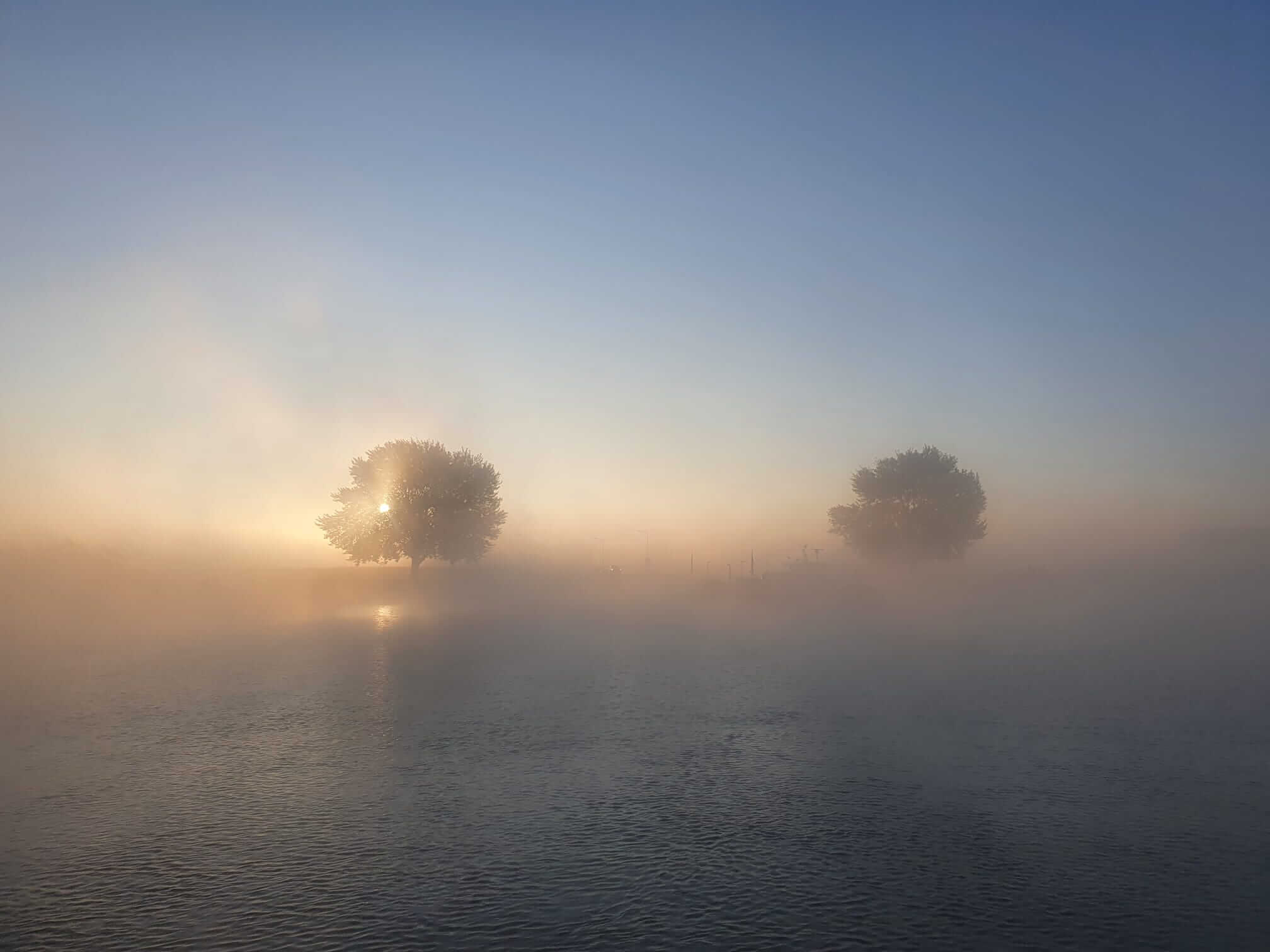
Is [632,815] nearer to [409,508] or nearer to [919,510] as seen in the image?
[409,508]

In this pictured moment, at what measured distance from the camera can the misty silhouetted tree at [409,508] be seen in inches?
4779

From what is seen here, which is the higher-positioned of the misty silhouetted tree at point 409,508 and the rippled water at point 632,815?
the misty silhouetted tree at point 409,508

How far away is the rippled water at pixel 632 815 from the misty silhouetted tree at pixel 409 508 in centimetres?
6040

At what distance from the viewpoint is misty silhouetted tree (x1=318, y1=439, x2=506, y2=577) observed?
121 metres

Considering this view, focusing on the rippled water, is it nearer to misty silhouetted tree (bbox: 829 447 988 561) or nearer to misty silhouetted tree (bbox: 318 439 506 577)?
misty silhouetted tree (bbox: 318 439 506 577)

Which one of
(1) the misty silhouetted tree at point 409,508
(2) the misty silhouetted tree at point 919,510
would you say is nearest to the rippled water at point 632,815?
(1) the misty silhouetted tree at point 409,508

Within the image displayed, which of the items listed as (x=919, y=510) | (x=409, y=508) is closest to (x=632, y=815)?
(x=409, y=508)

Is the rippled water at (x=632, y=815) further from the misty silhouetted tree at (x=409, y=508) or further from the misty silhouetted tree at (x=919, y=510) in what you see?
the misty silhouetted tree at (x=919, y=510)

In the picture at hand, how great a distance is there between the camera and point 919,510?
137 meters

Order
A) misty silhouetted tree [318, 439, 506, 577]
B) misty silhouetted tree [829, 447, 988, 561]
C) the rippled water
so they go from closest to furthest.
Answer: the rippled water → misty silhouetted tree [318, 439, 506, 577] → misty silhouetted tree [829, 447, 988, 561]

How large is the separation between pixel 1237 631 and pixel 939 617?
37.5 m

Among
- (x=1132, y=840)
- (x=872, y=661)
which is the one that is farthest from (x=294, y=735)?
(x=872, y=661)

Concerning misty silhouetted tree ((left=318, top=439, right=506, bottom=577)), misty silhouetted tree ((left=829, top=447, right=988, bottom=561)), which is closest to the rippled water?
misty silhouetted tree ((left=318, top=439, right=506, bottom=577))

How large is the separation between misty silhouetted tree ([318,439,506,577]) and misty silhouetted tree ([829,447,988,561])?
68.3 metres
